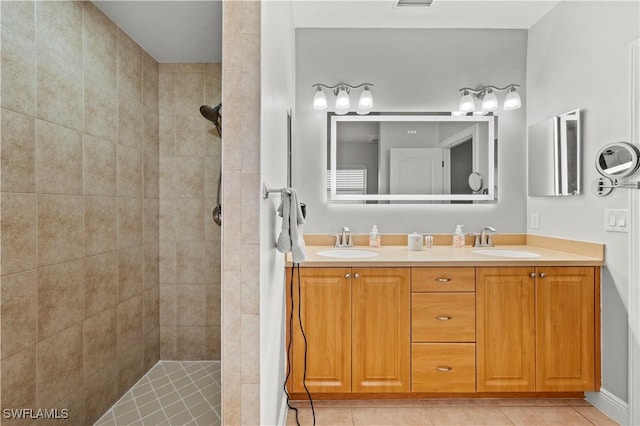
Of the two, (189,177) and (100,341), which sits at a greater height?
(189,177)

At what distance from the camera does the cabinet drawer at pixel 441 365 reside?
1.99 metres

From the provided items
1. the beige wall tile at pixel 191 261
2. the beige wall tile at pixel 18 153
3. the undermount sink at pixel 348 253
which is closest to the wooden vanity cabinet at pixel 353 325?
the undermount sink at pixel 348 253

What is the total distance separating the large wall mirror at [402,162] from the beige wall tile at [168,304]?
1.38 m

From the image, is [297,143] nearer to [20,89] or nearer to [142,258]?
[142,258]

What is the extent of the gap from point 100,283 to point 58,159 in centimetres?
73

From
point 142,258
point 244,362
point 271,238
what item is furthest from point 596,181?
point 142,258

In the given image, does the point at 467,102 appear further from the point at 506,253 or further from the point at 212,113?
the point at 212,113

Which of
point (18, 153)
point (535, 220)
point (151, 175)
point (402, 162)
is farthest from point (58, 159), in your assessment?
point (535, 220)

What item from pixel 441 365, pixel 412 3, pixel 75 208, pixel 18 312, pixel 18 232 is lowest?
pixel 441 365

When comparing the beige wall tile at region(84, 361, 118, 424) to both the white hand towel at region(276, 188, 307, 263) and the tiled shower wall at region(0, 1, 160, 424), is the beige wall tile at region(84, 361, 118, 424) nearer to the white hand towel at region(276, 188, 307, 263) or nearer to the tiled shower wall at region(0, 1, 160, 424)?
the tiled shower wall at region(0, 1, 160, 424)

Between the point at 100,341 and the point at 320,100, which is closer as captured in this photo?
the point at 100,341

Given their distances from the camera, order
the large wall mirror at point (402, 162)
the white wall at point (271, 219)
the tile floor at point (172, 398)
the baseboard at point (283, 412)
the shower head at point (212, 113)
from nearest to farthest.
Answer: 1. the white wall at point (271, 219)
2. the baseboard at point (283, 412)
3. the tile floor at point (172, 398)
4. the shower head at point (212, 113)
5. the large wall mirror at point (402, 162)

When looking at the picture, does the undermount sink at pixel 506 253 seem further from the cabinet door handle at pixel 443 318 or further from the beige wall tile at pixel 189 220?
the beige wall tile at pixel 189 220

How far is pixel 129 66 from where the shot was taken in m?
2.26
